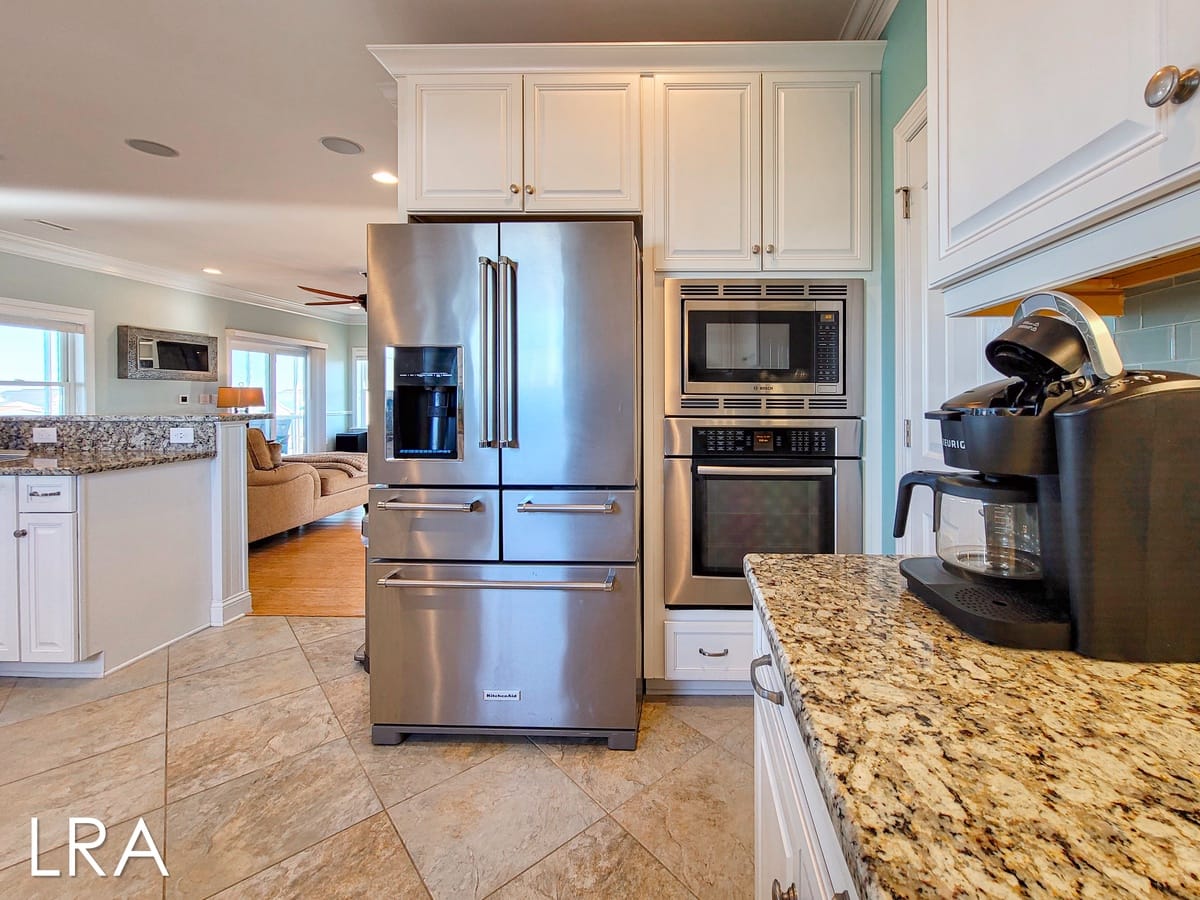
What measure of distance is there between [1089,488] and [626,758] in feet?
5.23

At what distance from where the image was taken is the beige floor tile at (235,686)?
6.66 ft

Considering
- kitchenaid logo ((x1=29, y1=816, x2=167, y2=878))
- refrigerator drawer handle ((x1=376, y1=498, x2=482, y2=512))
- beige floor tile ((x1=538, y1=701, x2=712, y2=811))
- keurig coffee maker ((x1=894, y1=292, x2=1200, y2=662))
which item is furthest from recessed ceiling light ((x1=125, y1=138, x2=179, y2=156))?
keurig coffee maker ((x1=894, y1=292, x2=1200, y2=662))

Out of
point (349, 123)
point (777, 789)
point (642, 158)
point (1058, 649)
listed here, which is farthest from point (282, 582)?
point (1058, 649)

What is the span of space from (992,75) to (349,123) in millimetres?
2911

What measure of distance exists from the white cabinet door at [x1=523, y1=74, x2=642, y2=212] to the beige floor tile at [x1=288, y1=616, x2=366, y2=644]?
2.34 meters

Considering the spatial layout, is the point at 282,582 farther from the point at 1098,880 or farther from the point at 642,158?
the point at 1098,880

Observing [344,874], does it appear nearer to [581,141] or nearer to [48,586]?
[48,586]

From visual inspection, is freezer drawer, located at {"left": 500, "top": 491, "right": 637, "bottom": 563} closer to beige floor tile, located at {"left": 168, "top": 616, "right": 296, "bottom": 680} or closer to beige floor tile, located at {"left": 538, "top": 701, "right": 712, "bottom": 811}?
beige floor tile, located at {"left": 538, "top": 701, "right": 712, "bottom": 811}

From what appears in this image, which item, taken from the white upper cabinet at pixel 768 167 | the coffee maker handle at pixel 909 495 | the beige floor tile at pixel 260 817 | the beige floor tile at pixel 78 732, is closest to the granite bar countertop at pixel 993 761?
the coffee maker handle at pixel 909 495

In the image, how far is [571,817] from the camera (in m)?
1.50

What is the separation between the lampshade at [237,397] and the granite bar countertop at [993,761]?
6.83 m

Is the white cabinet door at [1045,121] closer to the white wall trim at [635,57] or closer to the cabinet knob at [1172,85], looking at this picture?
the cabinet knob at [1172,85]

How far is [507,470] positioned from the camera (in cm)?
174

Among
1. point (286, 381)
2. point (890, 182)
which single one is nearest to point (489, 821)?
point (890, 182)
